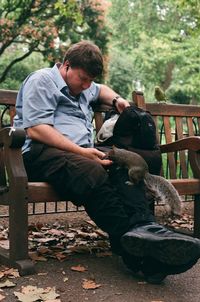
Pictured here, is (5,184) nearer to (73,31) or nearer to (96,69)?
(96,69)

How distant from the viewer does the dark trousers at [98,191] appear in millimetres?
3105

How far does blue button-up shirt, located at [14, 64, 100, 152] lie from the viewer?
11.2 feet

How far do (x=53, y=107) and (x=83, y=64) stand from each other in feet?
1.16

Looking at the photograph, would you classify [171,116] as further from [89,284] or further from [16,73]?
[16,73]

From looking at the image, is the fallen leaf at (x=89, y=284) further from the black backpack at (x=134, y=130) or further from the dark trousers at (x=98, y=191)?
the black backpack at (x=134, y=130)

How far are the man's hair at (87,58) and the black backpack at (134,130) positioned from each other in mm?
406

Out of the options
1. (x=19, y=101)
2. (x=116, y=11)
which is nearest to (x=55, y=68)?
(x=19, y=101)

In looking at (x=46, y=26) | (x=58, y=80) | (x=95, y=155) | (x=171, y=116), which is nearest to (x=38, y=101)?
(x=58, y=80)

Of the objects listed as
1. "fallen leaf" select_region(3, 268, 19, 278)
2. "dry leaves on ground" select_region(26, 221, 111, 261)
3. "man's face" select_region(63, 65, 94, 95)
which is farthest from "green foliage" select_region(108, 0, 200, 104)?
"fallen leaf" select_region(3, 268, 19, 278)

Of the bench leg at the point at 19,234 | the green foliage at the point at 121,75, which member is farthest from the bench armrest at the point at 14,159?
the green foliage at the point at 121,75

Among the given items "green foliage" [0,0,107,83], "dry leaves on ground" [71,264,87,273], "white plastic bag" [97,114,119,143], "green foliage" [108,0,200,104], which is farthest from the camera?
"green foliage" [108,0,200,104]

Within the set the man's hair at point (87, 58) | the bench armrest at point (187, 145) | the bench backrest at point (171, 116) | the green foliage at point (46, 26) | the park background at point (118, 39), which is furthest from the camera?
the park background at point (118, 39)

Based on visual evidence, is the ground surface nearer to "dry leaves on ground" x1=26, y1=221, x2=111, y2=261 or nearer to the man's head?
"dry leaves on ground" x1=26, y1=221, x2=111, y2=261

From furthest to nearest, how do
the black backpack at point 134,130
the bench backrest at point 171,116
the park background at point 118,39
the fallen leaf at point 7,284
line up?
the park background at point 118,39, the bench backrest at point 171,116, the black backpack at point 134,130, the fallen leaf at point 7,284
